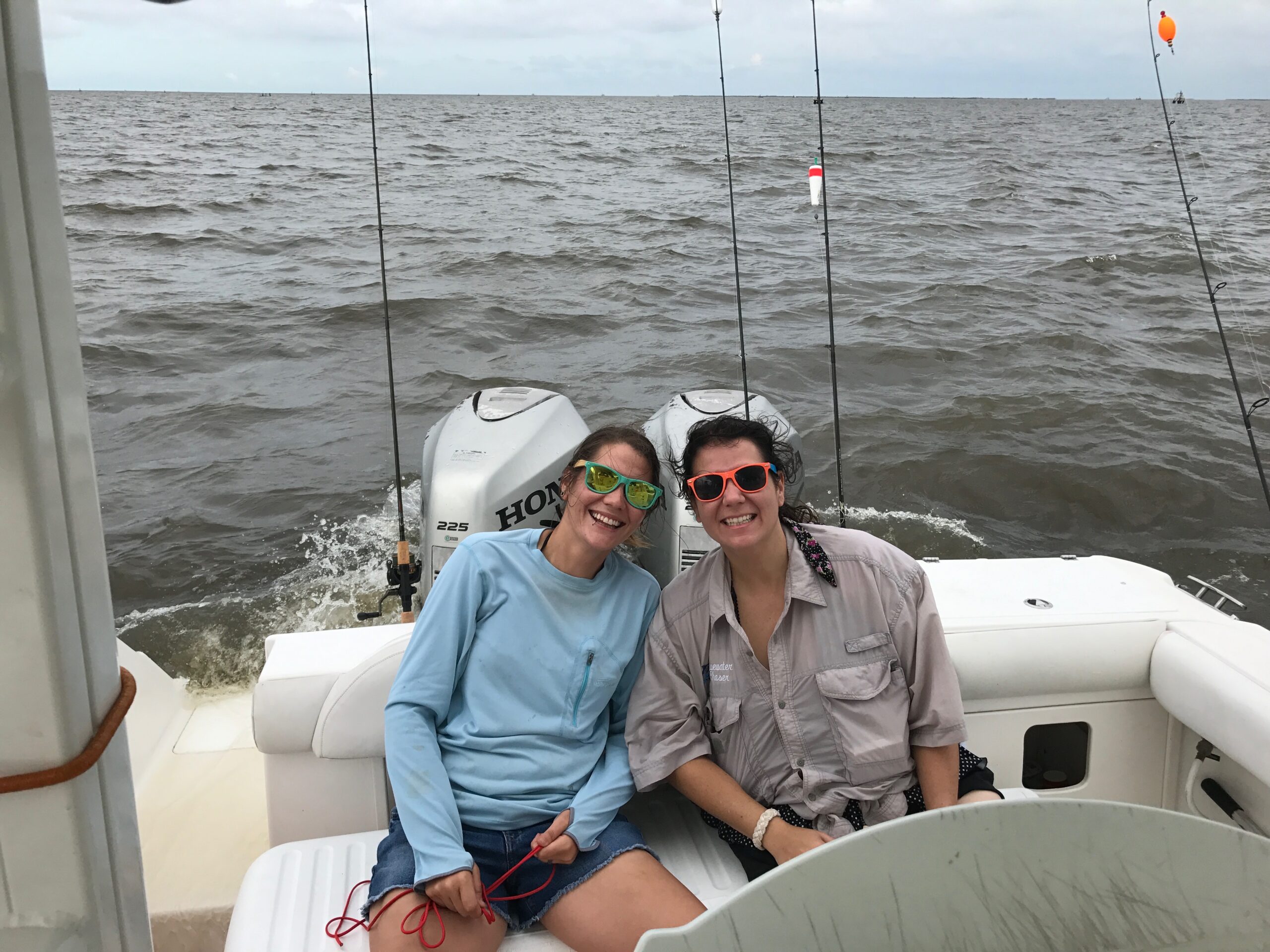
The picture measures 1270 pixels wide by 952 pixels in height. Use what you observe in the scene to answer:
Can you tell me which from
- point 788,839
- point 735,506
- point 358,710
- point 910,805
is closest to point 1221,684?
point 910,805

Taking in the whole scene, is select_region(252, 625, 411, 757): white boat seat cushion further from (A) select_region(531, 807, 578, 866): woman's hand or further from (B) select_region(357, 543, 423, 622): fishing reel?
(B) select_region(357, 543, 423, 622): fishing reel

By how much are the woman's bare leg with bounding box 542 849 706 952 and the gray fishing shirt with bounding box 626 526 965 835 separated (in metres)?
0.16

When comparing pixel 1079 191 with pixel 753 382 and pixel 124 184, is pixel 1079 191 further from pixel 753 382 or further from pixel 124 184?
pixel 124 184

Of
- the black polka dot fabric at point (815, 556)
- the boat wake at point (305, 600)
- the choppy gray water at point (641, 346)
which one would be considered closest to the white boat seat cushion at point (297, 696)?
the black polka dot fabric at point (815, 556)

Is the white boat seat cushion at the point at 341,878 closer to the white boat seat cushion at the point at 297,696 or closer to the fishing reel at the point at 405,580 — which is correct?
the white boat seat cushion at the point at 297,696

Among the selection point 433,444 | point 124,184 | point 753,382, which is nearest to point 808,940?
point 433,444

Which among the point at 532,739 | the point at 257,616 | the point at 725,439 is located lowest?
the point at 257,616

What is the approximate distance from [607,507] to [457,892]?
2.23 feet

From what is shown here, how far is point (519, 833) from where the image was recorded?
1.77 m

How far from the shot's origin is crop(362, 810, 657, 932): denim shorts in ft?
5.61

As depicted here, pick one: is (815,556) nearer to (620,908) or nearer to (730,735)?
(730,735)

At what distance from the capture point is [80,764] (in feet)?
3.14

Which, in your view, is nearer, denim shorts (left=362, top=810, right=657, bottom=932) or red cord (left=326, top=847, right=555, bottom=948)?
red cord (left=326, top=847, right=555, bottom=948)

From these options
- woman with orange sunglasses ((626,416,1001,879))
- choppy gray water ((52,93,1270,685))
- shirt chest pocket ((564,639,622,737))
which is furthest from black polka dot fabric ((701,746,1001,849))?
choppy gray water ((52,93,1270,685))
